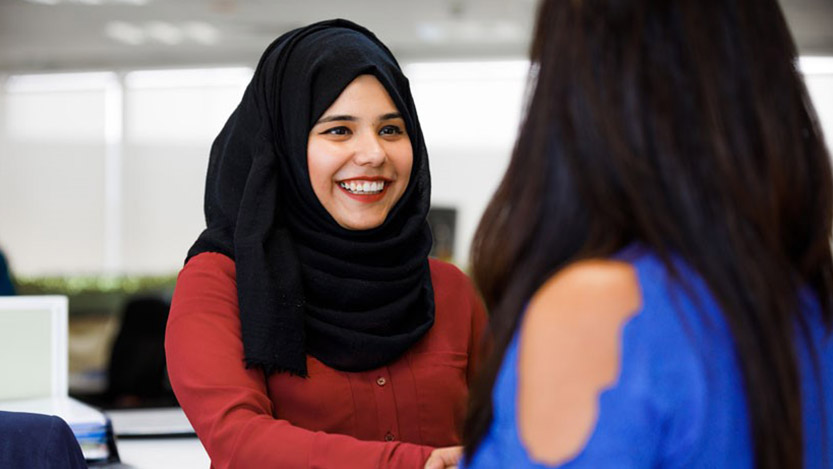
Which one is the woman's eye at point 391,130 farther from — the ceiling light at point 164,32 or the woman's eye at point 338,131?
the ceiling light at point 164,32

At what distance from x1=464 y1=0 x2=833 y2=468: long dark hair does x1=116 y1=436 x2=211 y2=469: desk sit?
55.0 inches

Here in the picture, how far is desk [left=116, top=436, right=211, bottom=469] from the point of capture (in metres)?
2.11

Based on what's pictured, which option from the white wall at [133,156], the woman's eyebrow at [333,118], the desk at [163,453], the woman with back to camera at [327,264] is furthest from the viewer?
the white wall at [133,156]

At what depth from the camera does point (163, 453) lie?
7.28 ft

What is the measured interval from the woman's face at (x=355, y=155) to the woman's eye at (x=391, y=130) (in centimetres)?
1

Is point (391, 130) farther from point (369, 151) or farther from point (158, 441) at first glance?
point (158, 441)

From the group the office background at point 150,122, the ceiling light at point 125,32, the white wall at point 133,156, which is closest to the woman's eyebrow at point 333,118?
the office background at point 150,122

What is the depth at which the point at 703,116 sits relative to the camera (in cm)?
80

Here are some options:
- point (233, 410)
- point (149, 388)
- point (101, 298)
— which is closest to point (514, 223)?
point (233, 410)

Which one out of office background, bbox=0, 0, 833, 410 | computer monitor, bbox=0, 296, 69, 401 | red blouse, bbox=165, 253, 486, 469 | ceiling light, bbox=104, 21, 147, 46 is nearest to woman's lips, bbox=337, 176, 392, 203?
red blouse, bbox=165, 253, 486, 469

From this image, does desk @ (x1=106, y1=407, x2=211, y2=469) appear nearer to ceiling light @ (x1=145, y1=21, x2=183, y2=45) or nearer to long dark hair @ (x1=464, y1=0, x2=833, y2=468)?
long dark hair @ (x1=464, y1=0, x2=833, y2=468)

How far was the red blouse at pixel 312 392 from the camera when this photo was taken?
1364 mm

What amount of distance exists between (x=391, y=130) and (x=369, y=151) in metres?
0.09

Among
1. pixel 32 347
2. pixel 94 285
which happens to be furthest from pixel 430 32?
pixel 32 347
